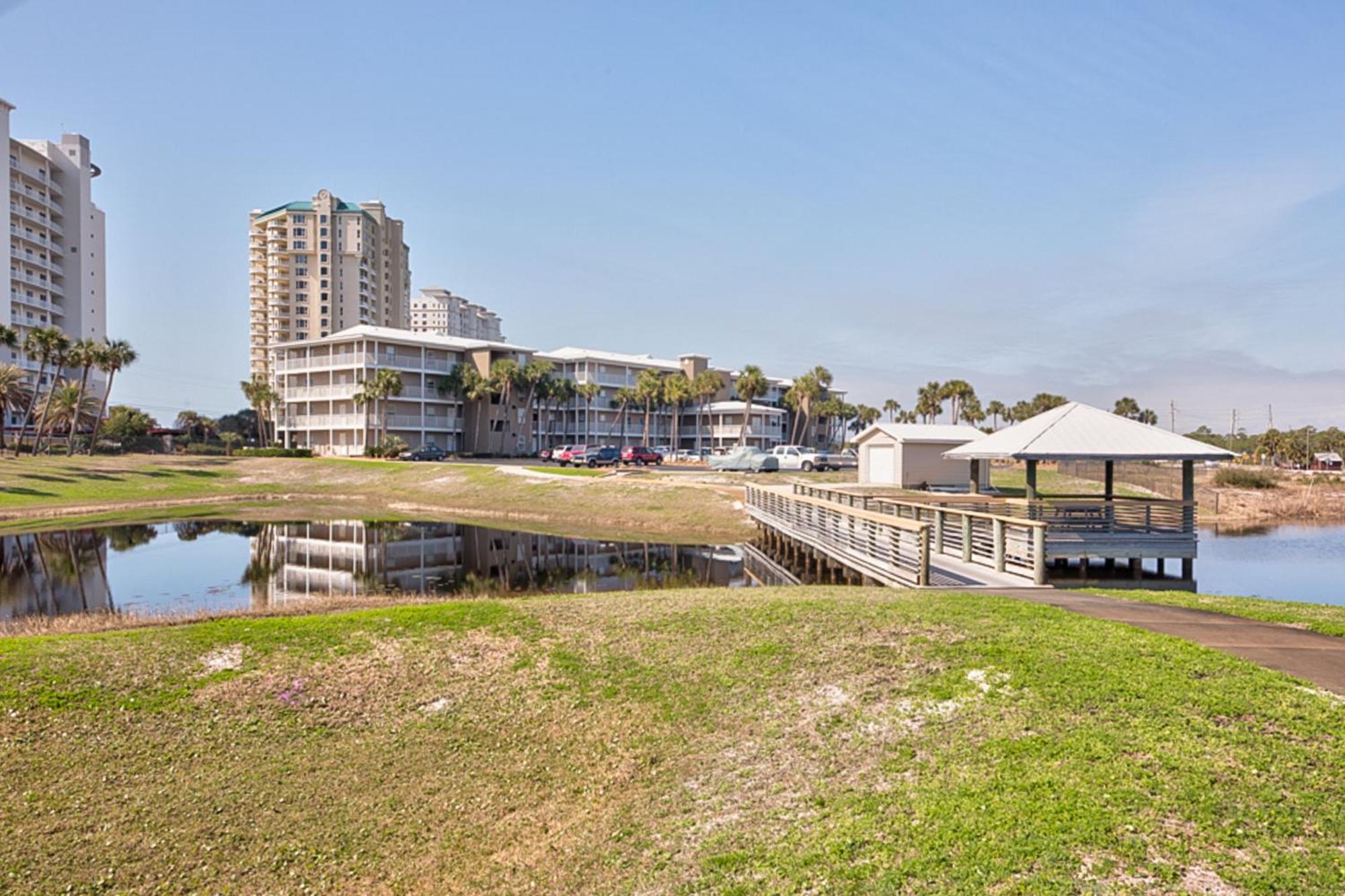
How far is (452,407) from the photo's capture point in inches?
3644

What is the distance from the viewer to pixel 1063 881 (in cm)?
575

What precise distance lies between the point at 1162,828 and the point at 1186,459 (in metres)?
19.9

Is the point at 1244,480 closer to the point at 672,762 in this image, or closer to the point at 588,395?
the point at 588,395

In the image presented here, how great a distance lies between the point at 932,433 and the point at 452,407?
62.1 meters

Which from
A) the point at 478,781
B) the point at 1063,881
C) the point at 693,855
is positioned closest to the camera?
the point at 1063,881

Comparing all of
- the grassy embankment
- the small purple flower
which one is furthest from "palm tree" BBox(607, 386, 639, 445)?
the small purple flower

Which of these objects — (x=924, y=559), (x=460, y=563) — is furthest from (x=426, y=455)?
(x=924, y=559)

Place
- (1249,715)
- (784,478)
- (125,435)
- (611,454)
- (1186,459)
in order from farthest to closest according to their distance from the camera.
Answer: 1. (125,435)
2. (611,454)
3. (784,478)
4. (1186,459)
5. (1249,715)

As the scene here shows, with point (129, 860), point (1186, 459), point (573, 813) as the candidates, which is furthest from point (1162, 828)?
point (1186, 459)

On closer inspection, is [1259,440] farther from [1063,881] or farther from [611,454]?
[1063,881]

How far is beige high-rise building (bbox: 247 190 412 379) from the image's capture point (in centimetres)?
12675

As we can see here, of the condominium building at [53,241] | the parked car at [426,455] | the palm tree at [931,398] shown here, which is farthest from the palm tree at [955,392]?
the condominium building at [53,241]

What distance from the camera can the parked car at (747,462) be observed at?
61.1m

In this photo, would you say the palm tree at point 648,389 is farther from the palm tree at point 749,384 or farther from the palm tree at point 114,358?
the palm tree at point 114,358
